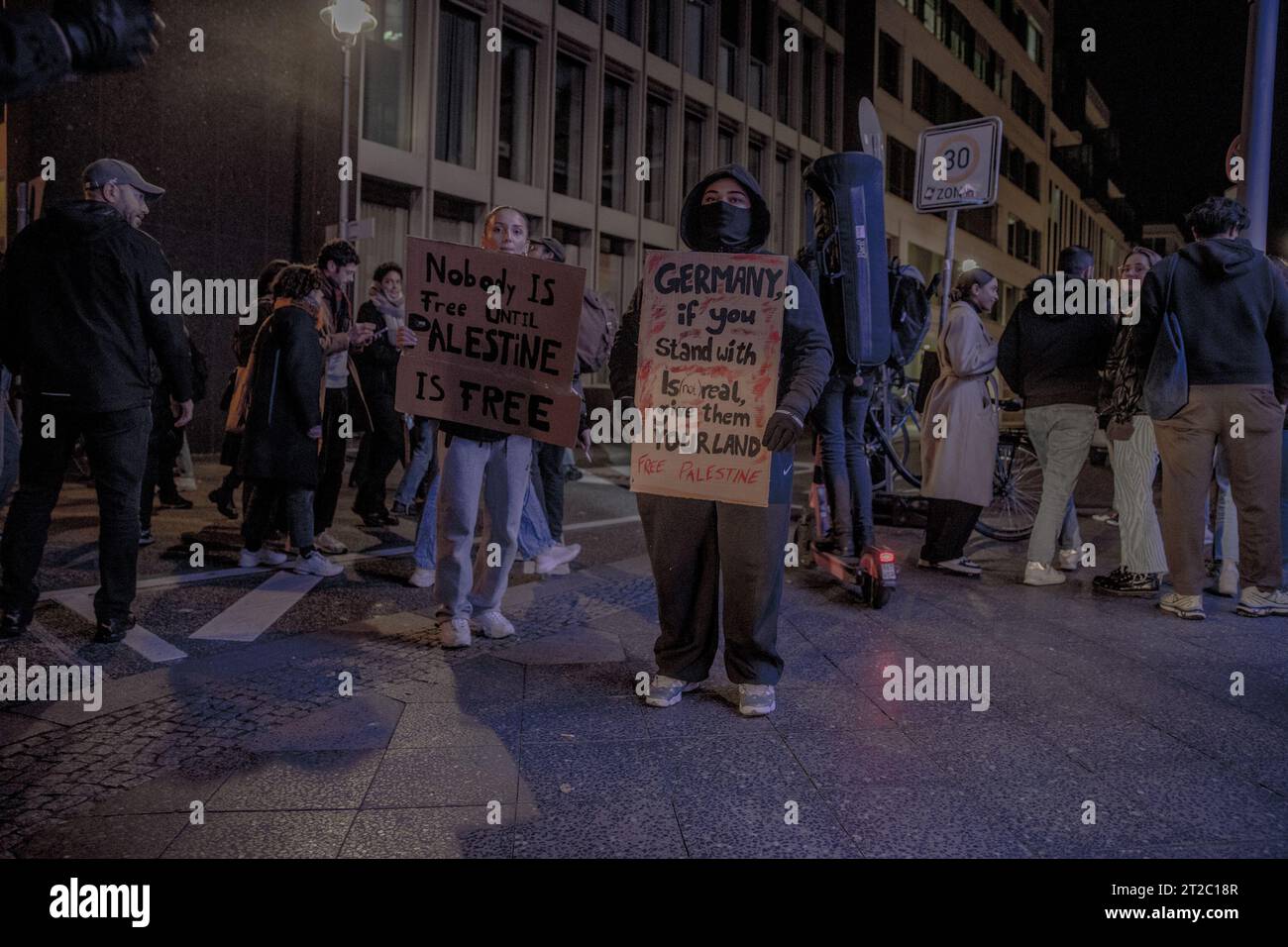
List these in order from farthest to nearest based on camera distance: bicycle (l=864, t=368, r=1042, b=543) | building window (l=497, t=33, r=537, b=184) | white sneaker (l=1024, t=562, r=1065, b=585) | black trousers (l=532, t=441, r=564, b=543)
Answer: building window (l=497, t=33, r=537, b=184), bicycle (l=864, t=368, r=1042, b=543), black trousers (l=532, t=441, r=564, b=543), white sneaker (l=1024, t=562, r=1065, b=585)

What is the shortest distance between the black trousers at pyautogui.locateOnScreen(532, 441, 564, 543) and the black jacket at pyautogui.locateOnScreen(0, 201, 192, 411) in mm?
2774

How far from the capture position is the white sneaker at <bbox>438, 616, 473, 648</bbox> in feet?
15.5

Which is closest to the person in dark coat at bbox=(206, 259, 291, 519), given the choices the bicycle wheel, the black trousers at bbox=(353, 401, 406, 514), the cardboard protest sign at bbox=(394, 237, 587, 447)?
the black trousers at bbox=(353, 401, 406, 514)

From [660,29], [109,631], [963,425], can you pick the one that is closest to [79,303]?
[109,631]

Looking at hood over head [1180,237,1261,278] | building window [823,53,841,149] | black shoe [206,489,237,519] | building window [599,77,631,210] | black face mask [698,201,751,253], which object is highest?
building window [823,53,841,149]

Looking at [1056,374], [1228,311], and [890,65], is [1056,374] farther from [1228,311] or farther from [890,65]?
[890,65]

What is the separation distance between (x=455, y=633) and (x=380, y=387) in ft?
12.8

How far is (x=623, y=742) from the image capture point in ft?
11.6

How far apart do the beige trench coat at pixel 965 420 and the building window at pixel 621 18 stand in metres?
18.7

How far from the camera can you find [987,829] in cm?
287

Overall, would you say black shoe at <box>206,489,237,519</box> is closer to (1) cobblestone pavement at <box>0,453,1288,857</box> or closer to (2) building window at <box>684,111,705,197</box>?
(1) cobblestone pavement at <box>0,453,1288,857</box>

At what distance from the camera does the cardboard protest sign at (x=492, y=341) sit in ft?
15.0
